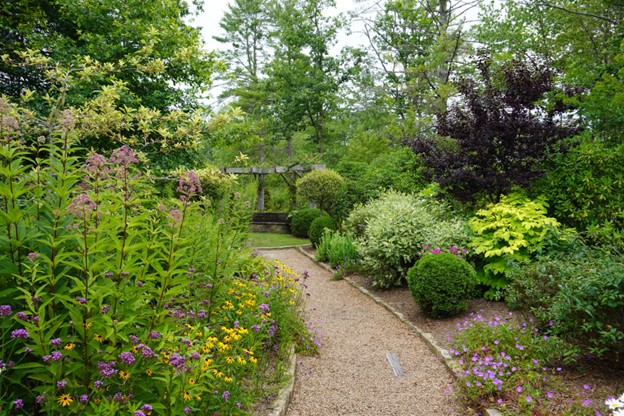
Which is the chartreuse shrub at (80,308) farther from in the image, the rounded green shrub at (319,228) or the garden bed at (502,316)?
the rounded green shrub at (319,228)

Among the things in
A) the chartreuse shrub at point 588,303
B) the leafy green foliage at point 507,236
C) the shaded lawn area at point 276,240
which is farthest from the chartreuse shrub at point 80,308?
the shaded lawn area at point 276,240

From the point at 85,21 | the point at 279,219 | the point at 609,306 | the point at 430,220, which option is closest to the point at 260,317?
the point at 609,306

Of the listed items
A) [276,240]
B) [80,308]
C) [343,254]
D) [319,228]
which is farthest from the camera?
[276,240]

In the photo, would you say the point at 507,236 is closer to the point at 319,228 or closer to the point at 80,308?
the point at 80,308

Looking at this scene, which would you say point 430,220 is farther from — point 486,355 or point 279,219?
point 279,219

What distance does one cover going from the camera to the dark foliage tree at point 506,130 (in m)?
6.46

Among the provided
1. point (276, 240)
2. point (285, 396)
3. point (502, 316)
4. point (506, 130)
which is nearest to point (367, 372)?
point (285, 396)

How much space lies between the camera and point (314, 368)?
4.11 meters

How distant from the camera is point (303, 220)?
13867mm

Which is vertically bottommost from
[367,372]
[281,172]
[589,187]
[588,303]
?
[367,372]

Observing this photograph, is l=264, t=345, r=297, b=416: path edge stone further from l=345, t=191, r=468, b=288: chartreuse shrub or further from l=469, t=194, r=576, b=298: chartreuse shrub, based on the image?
l=345, t=191, r=468, b=288: chartreuse shrub

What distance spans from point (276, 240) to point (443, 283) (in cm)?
894

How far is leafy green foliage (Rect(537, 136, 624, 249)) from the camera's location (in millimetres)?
5746

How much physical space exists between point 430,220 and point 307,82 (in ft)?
42.5
